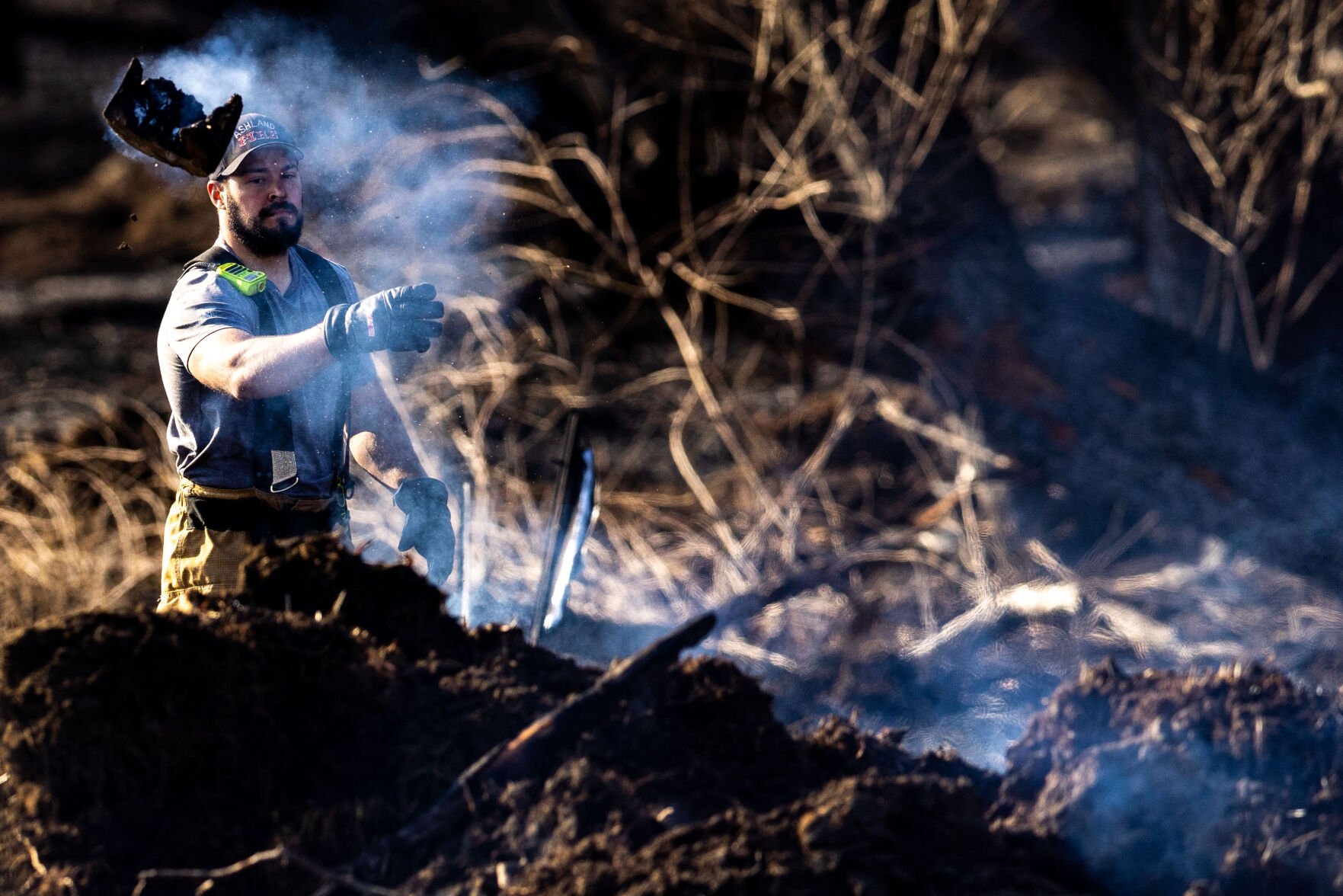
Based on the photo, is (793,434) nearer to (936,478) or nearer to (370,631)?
(936,478)

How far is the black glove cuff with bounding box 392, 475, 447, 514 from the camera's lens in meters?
2.73

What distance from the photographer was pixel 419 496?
273 centimetres

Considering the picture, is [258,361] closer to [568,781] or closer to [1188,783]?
[568,781]

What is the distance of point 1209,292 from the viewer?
21.3 feet

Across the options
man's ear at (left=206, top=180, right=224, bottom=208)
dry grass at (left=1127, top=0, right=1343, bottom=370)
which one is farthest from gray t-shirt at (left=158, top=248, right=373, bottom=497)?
dry grass at (left=1127, top=0, right=1343, bottom=370)

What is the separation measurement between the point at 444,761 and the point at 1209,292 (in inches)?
197

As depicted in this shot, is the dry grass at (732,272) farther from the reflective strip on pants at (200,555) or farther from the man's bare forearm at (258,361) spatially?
the man's bare forearm at (258,361)

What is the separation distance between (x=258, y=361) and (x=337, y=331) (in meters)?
0.17

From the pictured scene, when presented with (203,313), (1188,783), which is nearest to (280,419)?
(203,313)

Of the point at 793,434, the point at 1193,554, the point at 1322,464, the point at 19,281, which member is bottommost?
the point at 1193,554

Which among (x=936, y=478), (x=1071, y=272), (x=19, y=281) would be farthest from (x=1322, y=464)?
(x=19, y=281)

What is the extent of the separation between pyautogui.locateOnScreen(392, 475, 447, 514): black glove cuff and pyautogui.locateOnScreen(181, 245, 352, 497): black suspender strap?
162 millimetres

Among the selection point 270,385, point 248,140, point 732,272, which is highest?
point 248,140

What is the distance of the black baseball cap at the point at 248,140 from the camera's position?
2.53 meters
